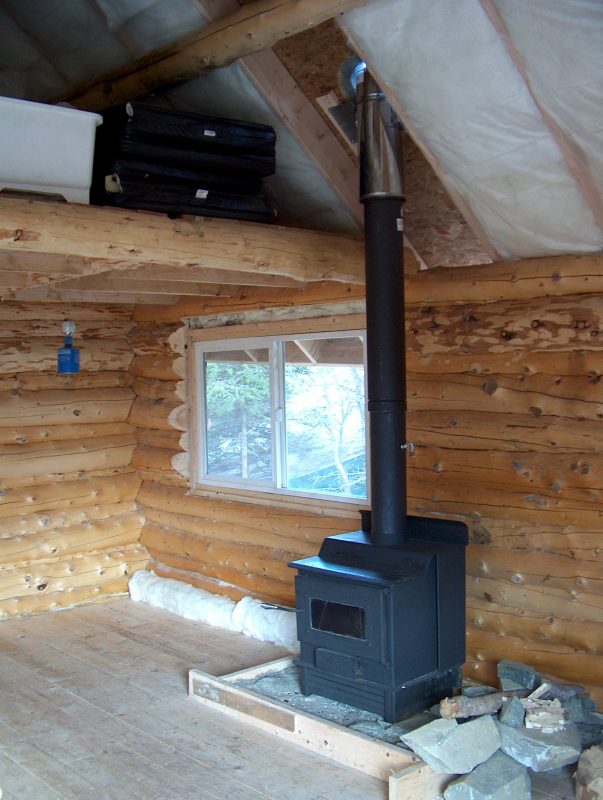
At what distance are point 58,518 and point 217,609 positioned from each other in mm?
1416

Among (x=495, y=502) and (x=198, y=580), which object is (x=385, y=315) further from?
(x=198, y=580)

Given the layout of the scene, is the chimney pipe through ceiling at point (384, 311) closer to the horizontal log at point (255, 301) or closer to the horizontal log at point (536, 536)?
the horizontal log at point (536, 536)

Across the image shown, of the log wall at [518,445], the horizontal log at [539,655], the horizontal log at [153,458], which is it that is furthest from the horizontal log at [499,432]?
the horizontal log at [153,458]

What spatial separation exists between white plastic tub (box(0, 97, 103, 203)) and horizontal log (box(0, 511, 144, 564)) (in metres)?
3.15

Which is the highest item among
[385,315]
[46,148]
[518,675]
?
[46,148]

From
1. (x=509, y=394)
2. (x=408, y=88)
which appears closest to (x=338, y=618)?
(x=509, y=394)

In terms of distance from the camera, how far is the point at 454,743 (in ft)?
11.5

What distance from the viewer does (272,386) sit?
5656 mm

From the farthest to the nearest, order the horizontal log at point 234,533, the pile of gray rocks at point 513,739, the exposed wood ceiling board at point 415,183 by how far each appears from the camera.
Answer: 1. the horizontal log at point 234,533
2. the exposed wood ceiling board at point 415,183
3. the pile of gray rocks at point 513,739

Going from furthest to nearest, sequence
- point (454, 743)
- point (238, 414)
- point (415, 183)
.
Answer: point (238, 414) < point (415, 183) < point (454, 743)

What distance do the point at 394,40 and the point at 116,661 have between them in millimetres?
3719

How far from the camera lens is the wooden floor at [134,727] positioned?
3602mm

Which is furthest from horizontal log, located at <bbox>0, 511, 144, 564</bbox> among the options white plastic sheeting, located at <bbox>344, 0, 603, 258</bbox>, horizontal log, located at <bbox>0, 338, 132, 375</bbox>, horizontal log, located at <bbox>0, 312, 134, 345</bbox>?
white plastic sheeting, located at <bbox>344, 0, 603, 258</bbox>

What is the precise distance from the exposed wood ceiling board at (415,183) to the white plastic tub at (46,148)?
3.58ft
